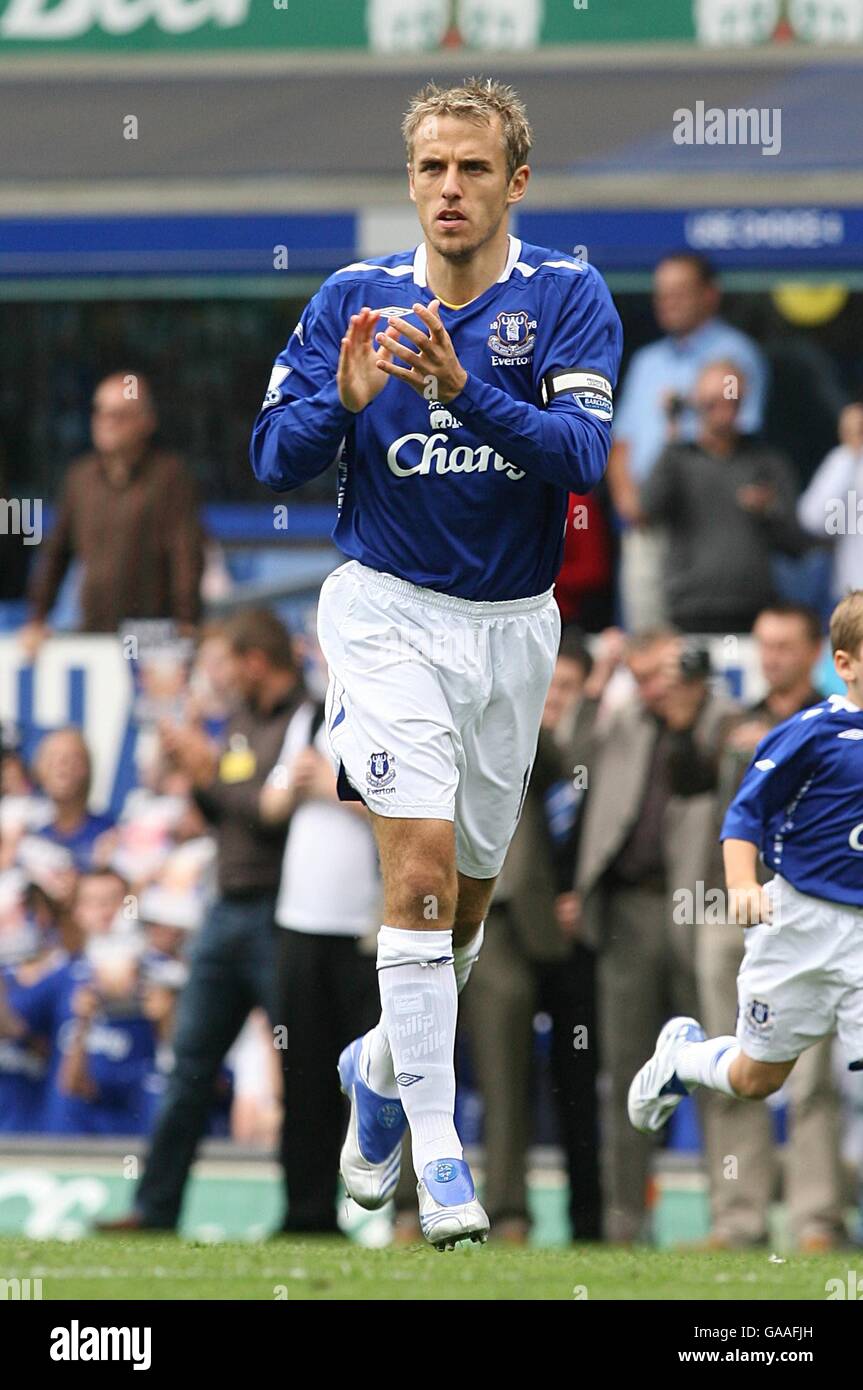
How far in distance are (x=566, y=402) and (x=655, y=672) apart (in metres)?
4.05

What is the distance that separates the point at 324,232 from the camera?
39.4 feet

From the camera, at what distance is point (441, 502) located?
6508 mm

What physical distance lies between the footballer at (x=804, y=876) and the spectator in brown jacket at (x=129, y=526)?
5.36 m

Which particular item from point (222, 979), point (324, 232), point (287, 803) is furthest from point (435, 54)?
point (222, 979)

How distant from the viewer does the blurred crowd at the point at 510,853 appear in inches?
385

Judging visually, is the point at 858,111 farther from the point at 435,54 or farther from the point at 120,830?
the point at 120,830

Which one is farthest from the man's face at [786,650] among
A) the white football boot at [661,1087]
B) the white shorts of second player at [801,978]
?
the white shorts of second player at [801,978]

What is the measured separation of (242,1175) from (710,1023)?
8.43ft

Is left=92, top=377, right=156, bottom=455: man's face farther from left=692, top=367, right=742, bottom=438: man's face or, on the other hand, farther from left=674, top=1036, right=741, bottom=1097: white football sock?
left=674, top=1036, right=741, bottom=1097: white football sock

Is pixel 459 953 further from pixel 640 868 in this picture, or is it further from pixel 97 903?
pixel 97 903

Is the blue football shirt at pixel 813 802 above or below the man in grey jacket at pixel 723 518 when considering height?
below

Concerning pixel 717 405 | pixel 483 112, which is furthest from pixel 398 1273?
pixel 717 405

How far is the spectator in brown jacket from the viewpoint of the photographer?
12.1m

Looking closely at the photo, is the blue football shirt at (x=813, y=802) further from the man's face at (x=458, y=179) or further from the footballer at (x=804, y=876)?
the man's face at (x=458, y=179)
